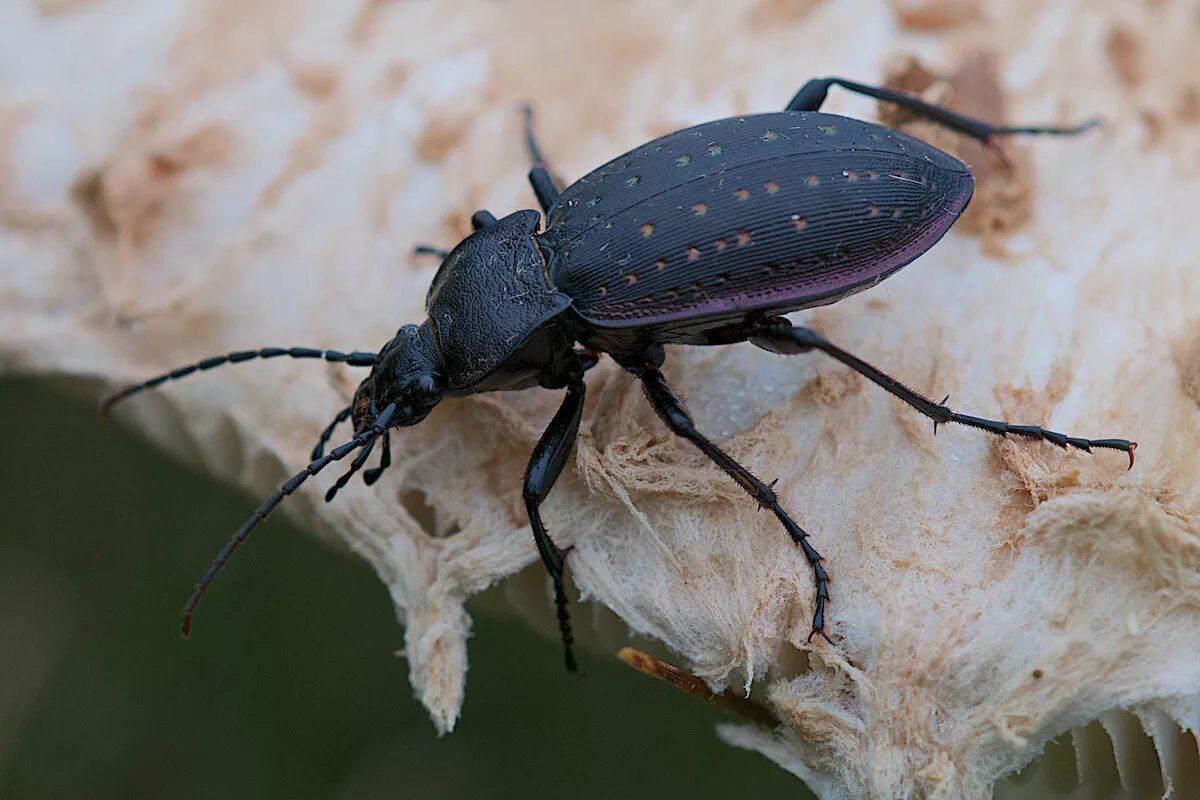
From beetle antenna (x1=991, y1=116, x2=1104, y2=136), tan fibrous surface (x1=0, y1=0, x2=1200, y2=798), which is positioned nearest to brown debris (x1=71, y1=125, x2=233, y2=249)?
tan fibrous surface (x1=0, y1=0, x2=1200, y2=798)

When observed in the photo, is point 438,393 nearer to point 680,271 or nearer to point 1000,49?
point 680,271

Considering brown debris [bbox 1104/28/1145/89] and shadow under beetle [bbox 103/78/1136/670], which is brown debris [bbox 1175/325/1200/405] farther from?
brown debris [bbox 1104/28/1145/89]

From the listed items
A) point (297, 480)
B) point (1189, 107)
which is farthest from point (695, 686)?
point (1189, 107)

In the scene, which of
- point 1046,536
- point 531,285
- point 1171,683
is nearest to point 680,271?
point 531,285

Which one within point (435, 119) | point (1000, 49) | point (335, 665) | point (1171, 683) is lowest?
point (335, 665)

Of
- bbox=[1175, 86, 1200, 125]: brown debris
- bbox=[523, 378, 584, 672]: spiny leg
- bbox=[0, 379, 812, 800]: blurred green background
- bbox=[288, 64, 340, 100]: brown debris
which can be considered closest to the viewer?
bbox=[523, 378, 584, 672]: spiny leg
